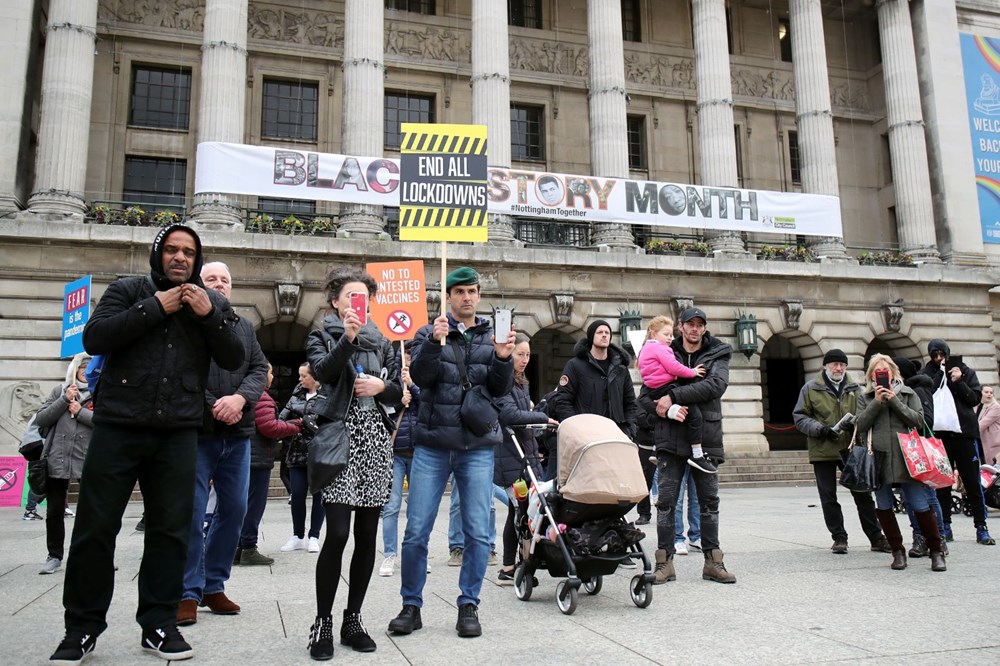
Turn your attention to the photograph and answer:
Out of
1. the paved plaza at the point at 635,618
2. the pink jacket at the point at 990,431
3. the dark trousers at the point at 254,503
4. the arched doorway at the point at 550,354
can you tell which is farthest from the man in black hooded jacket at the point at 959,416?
the arched doorway at the point at 550,354

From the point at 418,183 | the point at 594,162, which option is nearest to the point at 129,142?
the point at 594,162

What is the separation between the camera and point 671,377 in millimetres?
7461

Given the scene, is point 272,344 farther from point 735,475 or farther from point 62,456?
→ point 62,456

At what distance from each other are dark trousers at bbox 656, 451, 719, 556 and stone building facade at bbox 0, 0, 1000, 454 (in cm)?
1457

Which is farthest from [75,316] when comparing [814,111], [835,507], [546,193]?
[814,111]

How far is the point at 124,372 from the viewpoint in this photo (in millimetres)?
4406

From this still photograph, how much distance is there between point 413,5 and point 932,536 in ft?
83.4

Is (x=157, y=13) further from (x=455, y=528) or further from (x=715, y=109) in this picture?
(x=455, y=528)

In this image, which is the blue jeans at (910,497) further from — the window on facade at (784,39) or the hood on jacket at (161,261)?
the window on facade at (784,39)

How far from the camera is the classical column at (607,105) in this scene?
24.0 meters

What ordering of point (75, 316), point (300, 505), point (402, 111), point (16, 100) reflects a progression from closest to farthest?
point (300, 505) < point (75, 316) < point (16, 100) < point (402, 111)

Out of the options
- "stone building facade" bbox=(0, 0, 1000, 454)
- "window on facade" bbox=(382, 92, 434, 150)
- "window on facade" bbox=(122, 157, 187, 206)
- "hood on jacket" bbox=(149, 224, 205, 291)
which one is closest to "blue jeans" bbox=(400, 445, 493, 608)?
"hood on jacket" bbox=(149, 224, 205, 291)

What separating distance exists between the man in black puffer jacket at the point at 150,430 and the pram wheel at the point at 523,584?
2676mm

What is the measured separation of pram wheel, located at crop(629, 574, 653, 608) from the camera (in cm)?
581
